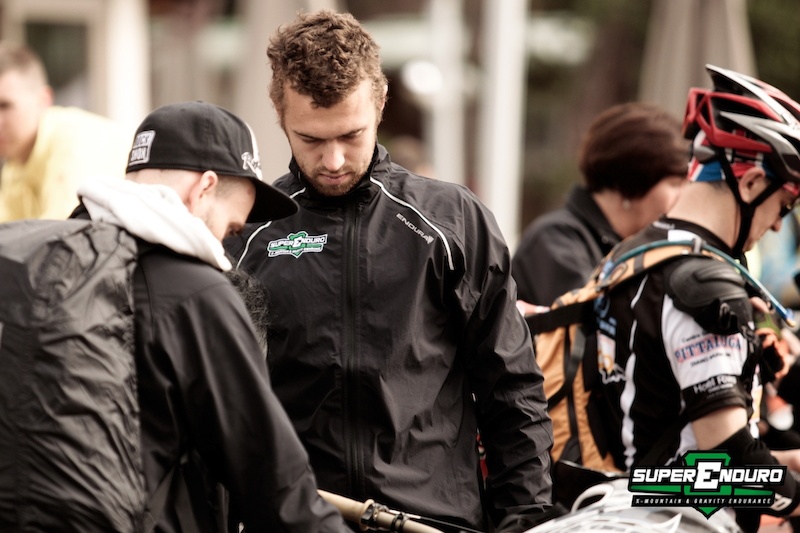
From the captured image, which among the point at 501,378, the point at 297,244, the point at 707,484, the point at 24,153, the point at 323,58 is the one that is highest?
the point at 323,58

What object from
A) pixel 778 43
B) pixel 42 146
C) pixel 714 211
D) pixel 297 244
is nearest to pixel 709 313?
pixel 714 211

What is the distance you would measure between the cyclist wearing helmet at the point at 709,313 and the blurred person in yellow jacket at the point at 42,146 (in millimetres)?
2488

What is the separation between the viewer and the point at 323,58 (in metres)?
2.96

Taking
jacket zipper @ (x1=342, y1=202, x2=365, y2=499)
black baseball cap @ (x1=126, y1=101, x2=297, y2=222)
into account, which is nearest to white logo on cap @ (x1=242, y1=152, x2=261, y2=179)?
black baseball cap @ (x1=126, y1=101, x2=297, y2=222)

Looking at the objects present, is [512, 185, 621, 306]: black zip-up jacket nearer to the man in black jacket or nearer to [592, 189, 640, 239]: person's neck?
[592, 189, 640, 239]: person's neck

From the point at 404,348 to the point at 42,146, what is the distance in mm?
3038

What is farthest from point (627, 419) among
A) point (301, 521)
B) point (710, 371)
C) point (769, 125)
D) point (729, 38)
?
point (729, 38)

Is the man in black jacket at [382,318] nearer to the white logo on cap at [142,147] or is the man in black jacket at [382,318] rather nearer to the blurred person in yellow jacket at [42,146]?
the white logo on cap at [142,147]

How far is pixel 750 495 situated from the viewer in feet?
9.66

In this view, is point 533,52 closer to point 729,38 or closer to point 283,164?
point 729,38

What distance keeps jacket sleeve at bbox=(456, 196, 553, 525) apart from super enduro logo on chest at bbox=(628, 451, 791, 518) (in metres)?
0.41

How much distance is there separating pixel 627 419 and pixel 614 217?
5.63ft

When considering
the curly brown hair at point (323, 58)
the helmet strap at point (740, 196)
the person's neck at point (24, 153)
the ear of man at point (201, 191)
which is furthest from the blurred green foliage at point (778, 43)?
the ear of man at point (201, 191)

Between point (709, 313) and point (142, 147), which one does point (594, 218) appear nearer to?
point (709, 313)
